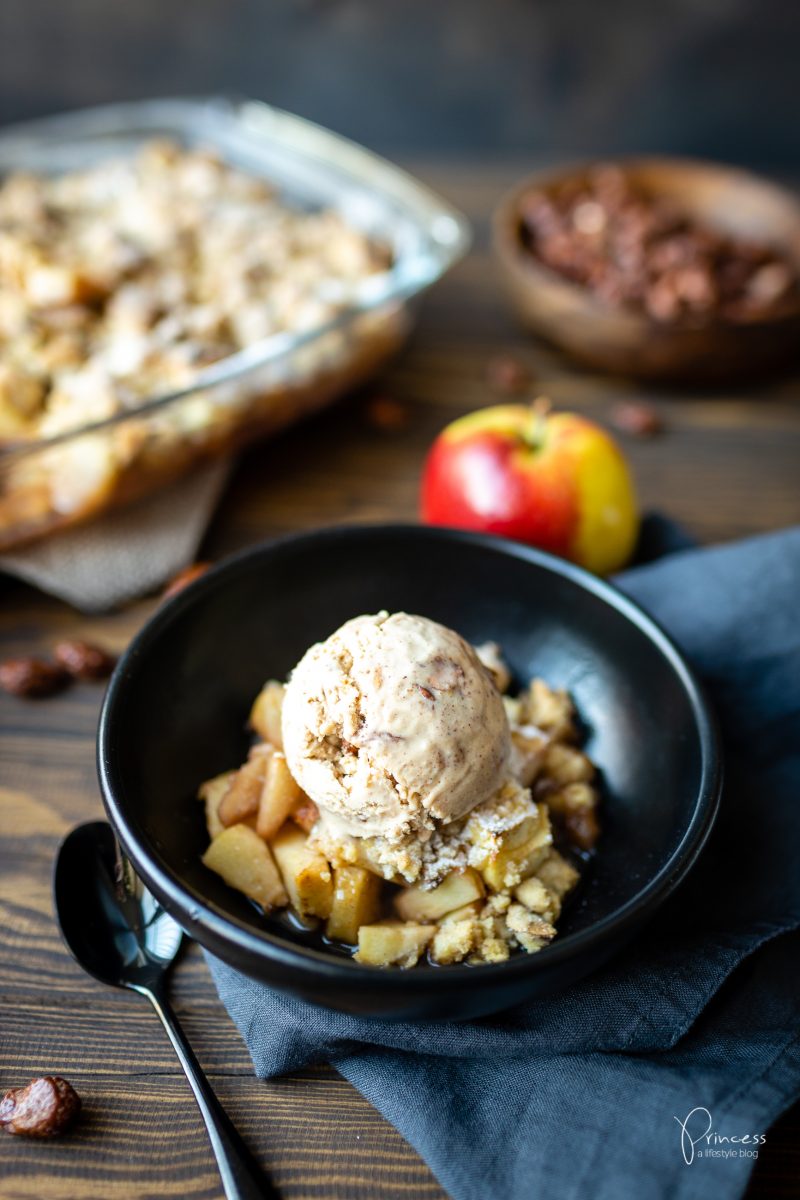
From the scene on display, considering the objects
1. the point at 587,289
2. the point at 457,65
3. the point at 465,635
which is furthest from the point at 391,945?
the point at 457,65

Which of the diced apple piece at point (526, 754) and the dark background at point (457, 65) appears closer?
the diced apple piece at point (526, 754)

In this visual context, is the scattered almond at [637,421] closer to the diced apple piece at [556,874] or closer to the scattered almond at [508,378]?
Result: the scattered almond at [508,378]

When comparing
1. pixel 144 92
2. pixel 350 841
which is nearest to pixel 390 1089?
pixel 350 841

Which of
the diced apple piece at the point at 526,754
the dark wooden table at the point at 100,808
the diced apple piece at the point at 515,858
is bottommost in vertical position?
the dark wooden table at the point at 100,808

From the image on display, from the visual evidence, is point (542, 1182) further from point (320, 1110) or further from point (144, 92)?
point (144, 92)

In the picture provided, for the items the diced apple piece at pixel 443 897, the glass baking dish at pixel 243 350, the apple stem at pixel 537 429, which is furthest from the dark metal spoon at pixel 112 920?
the apple stem at pixel 537 429

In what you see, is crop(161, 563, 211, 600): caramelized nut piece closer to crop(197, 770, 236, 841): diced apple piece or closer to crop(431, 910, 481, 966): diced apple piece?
crop(197, 770, 236, 841): diced apple piece

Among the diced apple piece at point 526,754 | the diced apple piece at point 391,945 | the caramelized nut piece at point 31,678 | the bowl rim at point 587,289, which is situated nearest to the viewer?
the diced apple piece at point 391,945

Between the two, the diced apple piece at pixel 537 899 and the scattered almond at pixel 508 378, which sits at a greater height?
the scattered almond at pixel 508 378
